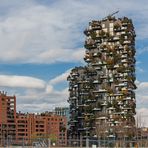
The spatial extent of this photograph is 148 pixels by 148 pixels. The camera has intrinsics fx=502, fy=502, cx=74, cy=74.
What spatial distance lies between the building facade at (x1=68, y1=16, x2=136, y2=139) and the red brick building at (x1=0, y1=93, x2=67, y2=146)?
41.3 metres

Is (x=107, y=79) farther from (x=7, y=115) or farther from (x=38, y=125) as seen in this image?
(x=38, y=125)

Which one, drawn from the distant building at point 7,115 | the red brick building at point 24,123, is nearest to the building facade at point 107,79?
the red brick building at point 24,123

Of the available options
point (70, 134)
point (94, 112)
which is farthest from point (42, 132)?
point (94, 112)

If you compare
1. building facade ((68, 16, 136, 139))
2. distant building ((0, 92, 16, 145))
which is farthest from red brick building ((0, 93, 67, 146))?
building facade ((68, 16, 136, 139))

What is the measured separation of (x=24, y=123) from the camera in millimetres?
171375

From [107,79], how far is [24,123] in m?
63.6

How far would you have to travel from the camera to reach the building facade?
110 m

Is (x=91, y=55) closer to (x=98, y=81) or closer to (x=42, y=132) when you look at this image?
(x=98, y=81)

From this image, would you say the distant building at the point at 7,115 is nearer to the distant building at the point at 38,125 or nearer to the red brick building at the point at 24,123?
the red brick building at the point at 24,123

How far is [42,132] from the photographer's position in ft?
586

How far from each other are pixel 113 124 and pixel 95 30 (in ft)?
75.9

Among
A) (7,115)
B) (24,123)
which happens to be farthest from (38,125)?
(7,115)

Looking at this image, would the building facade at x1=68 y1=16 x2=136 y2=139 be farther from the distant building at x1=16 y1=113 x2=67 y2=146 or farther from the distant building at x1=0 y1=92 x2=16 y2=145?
the distant building at x1=16 y1=113 x2=67 y2=146

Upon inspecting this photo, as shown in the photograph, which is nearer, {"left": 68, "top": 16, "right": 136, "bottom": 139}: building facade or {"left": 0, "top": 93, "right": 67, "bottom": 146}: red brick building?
{"left": 68, "top": 16, "right": 136, "bottom": 139}: building facade
